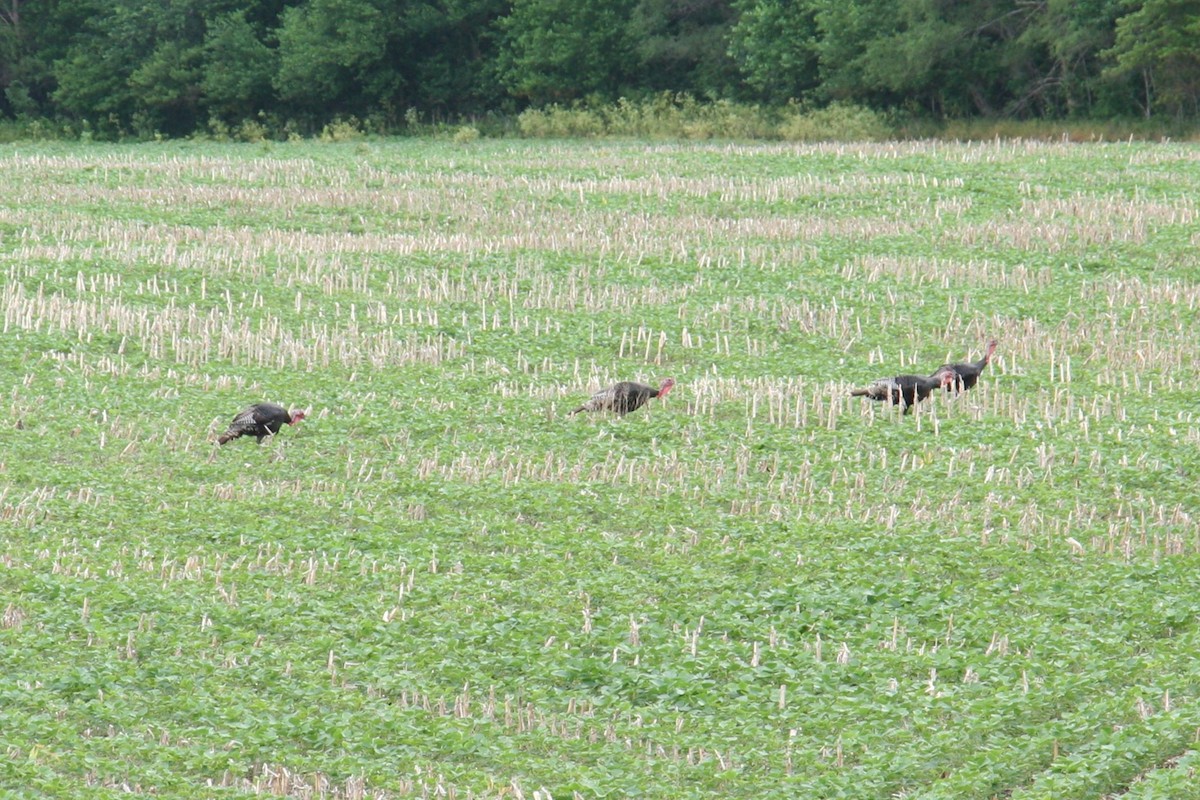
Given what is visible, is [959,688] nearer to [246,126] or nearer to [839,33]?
[839,33]

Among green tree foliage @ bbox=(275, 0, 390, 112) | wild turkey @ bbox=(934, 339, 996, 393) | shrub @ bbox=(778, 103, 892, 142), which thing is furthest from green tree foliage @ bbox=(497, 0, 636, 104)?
wild turkey @ bbox=(934, 339, 996, 393)

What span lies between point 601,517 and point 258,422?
10.9ft

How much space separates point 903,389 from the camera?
13734mm

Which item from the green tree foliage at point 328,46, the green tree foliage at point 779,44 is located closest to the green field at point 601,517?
the green tree foliage at point 779,44

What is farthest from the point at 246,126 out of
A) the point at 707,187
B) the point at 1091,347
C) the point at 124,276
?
the point at 1091,347

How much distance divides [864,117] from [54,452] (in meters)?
38.0

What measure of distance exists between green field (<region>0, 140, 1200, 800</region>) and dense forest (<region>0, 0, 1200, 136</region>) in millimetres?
24932

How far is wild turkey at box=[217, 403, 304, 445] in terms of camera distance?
499 inches

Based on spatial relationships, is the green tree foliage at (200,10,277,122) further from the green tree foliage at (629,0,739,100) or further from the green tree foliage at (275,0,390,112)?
the green tree foliage at (629,0,739,100)

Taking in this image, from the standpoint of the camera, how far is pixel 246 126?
57406mm

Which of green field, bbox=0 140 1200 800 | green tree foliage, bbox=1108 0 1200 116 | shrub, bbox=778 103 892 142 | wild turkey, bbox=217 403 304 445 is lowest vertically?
green field, bbox=0 140 1200 800

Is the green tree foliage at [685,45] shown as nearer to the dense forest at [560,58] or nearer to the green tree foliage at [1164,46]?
the dense forest at [560,58]

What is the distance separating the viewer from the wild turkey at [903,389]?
13.7 m

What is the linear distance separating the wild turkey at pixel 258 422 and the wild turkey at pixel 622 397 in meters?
2.66
